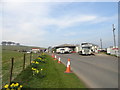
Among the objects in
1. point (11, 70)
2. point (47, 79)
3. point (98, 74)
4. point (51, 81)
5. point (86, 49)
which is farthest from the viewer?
point (86, 49)

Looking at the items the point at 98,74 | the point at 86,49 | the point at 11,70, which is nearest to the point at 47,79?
the point at 11,70

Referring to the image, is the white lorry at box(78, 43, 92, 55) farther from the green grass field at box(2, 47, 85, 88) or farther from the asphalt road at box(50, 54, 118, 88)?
the green grass field at box(2, 47, 85, 88)

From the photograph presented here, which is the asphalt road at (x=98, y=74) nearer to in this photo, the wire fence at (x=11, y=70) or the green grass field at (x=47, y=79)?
the green grass field at (x=47, y=79)

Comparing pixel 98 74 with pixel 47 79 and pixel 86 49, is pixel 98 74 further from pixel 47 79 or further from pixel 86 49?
pixel 86 49

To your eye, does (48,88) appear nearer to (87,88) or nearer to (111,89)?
(87,88)

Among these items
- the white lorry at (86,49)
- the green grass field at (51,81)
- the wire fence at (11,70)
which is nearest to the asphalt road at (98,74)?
the green grass field at (51,81)

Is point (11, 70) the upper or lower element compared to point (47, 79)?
upper

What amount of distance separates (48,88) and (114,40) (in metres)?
34.4

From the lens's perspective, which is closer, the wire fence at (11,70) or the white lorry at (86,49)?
the wire fence at (11,70)

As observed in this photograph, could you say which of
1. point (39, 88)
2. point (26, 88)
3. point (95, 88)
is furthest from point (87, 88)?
point (26, 88)

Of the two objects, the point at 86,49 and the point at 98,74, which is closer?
the point at 98,74

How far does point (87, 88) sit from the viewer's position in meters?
4.89

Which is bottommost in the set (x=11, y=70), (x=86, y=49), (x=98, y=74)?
(x=98, y=74)

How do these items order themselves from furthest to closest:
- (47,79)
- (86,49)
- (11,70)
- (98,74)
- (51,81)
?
(86,49) < (98,74) < (47,79) < (11,70) < (51,81)
